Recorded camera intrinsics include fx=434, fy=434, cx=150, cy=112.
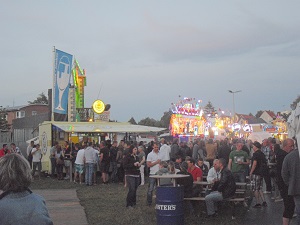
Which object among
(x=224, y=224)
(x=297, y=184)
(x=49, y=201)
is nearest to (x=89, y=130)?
(x=49, y=201)

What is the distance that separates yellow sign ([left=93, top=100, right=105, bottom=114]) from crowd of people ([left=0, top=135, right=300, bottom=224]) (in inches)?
220

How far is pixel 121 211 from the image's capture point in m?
11.0

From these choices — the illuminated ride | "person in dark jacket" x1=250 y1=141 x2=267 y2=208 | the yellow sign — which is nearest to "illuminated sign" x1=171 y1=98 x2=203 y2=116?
the illuminated ride

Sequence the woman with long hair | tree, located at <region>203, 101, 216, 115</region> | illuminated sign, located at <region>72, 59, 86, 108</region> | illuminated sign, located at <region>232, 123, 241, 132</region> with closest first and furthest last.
→ the woman with long hair < illuminated sign, located at <region>72, 59, 86, 108</region> < illuminated sign, located at <region>232, 123, 241, 132</region> < tree, located at <region>203, 101, 216, 115</region>

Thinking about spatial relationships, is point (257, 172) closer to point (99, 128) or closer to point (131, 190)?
point (131, 190)

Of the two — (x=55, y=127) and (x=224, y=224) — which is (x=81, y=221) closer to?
(x=224, y=224)

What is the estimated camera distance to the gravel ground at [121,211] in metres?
9.61

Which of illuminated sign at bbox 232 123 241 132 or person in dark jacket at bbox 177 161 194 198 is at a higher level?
illuminated sign at bbox 232 123 241 132

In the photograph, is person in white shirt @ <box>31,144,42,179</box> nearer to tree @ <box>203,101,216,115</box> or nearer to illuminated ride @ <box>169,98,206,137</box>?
illuminated ride @ <box>169,98,206,137</box>

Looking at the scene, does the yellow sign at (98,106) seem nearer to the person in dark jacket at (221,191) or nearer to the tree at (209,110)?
the person in dark jacket at (221,191)

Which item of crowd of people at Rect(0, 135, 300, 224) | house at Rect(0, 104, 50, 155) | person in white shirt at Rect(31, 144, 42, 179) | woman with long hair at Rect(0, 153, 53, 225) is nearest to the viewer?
woman with long hair at Rect(0, 153, 53, 225)

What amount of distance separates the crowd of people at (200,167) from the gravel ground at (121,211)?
32 centimetres

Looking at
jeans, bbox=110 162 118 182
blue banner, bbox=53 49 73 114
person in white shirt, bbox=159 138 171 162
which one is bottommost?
jeans, bbox=110 162 118 182

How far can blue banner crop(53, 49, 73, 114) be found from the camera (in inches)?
891
